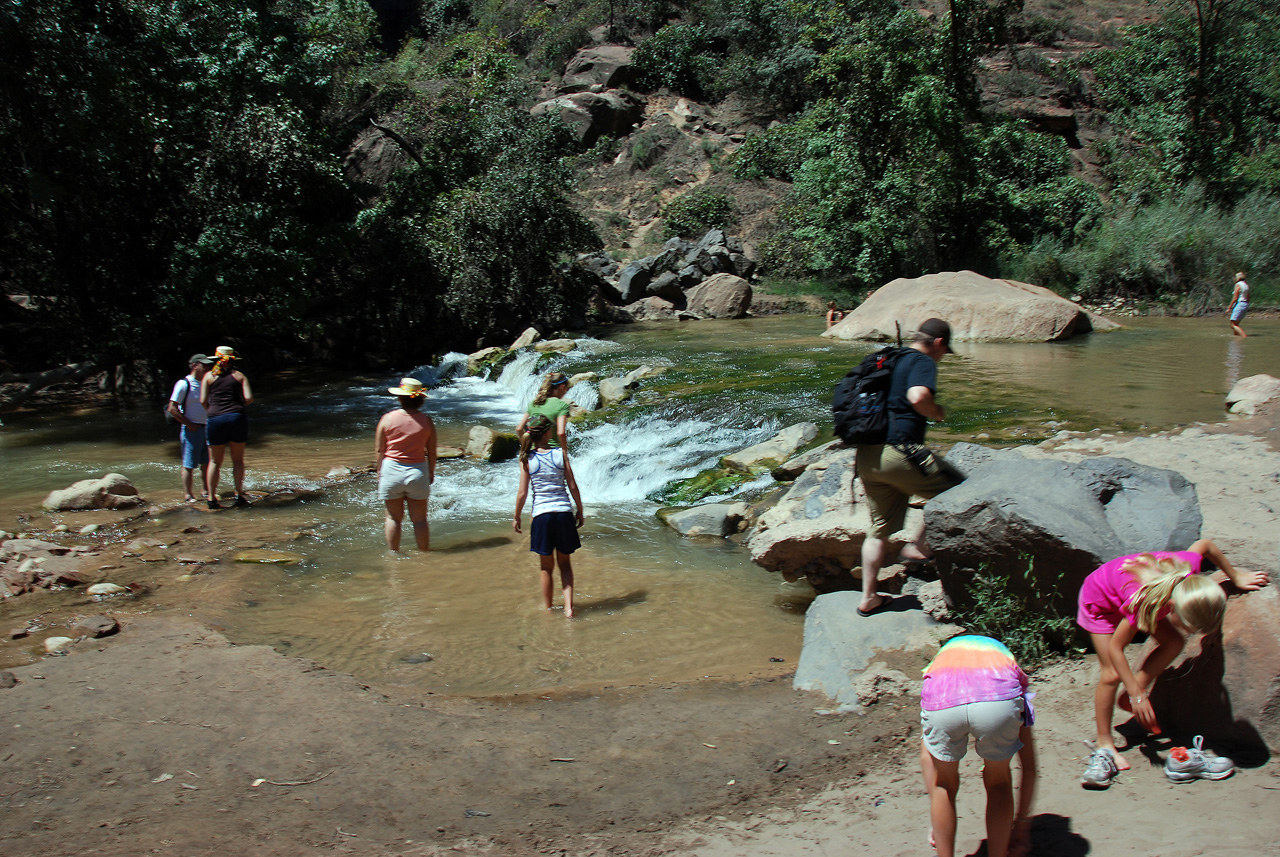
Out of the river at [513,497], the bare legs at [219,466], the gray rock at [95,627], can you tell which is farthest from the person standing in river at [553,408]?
the bare legs at [219,466]

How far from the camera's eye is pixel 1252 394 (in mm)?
9727

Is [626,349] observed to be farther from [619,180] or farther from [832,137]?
[619,180]

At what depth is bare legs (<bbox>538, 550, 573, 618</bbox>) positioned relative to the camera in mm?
6520

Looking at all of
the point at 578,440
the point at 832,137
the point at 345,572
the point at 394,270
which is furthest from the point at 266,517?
the point at 832,137

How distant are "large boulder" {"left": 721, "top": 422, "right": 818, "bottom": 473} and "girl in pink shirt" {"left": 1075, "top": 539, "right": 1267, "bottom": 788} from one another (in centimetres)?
566

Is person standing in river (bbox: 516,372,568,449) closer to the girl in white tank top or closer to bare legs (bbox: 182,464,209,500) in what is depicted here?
the girl in white tank top

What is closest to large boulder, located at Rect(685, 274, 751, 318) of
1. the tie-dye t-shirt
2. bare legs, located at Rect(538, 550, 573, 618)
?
bare legs, located at Rect(538, 550, 573, 618)

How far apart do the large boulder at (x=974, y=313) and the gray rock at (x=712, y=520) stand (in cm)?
992

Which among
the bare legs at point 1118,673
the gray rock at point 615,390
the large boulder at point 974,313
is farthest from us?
the large boulder at point 974,313

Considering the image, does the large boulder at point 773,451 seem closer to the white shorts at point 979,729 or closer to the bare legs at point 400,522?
the bare legs at point 400,522

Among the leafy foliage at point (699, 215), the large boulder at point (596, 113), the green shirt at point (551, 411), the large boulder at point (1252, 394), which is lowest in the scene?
the large boulder at point (1252, 394)

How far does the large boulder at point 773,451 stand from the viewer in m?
9.65

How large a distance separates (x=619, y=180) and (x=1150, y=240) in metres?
21.0

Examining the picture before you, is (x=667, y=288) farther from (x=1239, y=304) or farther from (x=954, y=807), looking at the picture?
(x=954, y=807)
